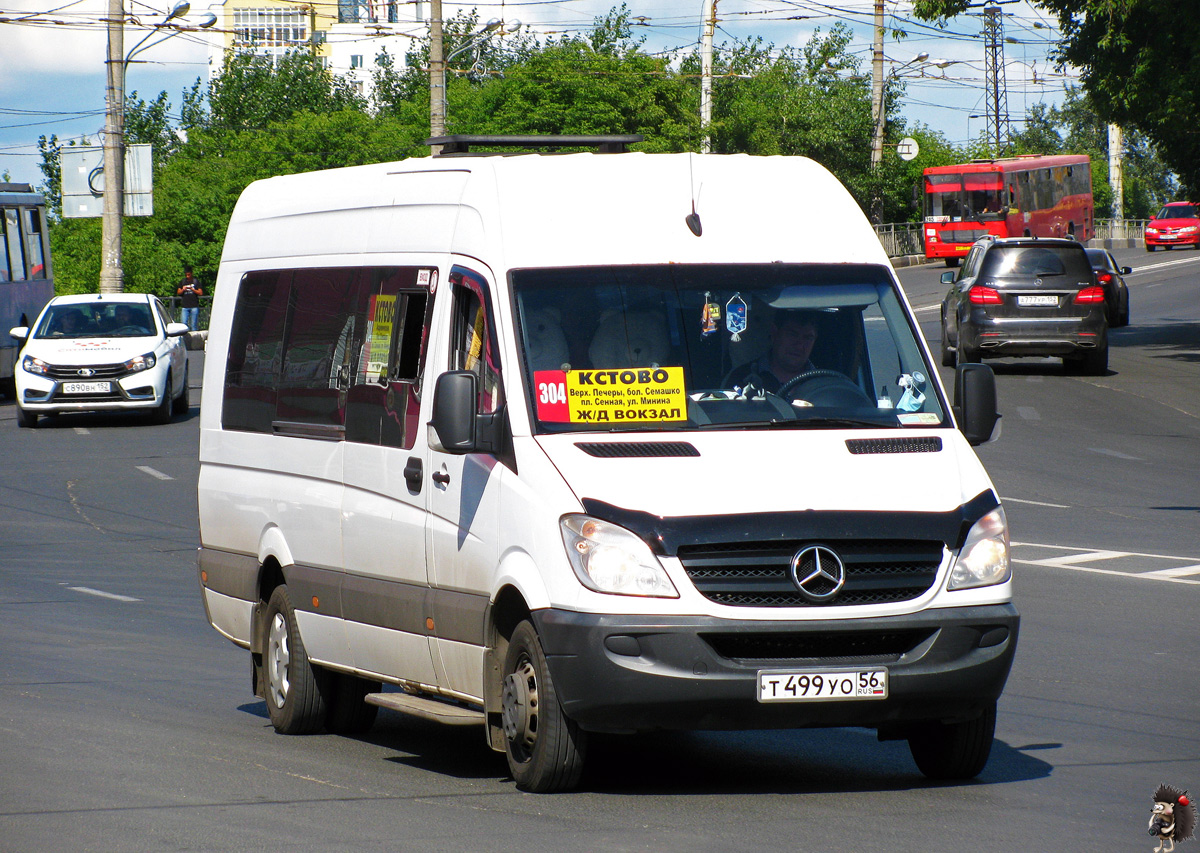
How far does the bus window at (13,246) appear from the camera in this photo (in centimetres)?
3409

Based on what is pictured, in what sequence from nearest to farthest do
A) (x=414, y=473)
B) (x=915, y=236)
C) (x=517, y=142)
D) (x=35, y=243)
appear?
(x=414, y=473), (x=517, y=142), (x=35, y=243), (x=915, y=236)

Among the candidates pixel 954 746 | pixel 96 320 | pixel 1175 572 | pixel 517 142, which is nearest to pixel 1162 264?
pixel 96 320

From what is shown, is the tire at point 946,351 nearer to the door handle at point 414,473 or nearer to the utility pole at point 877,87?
the door handle at point 414,473

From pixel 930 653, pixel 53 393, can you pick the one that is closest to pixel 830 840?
pixel 930 653

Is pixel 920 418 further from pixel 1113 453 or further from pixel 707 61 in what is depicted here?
pixel 707 61

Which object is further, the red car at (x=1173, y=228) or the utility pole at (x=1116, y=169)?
the utility pole at (x=1116, y=169)

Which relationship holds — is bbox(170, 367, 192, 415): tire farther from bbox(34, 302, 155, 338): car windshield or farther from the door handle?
the door handle

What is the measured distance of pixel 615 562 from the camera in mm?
6375

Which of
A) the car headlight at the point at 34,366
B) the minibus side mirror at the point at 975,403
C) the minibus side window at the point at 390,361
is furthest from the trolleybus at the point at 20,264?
the minibus side mirror at the point at 975,403

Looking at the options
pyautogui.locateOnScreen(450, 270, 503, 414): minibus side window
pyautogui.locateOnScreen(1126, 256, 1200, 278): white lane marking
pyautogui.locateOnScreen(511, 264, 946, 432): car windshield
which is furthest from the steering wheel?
pyautogui.locateOnScreen(1126, 256, 1200, 278): white lane marking

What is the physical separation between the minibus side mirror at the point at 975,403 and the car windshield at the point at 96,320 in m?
20.6

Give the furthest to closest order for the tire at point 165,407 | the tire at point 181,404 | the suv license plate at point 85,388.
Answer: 1. the tire at point 181,404
2. the tire at point 165,407
3. the suv license plate at point 85,388

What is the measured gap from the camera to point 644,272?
723cm

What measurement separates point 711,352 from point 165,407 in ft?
66.3
